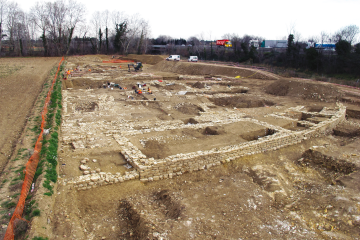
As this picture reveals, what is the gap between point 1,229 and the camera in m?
4.24

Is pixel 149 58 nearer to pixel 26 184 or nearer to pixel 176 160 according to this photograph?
pixel 176 160

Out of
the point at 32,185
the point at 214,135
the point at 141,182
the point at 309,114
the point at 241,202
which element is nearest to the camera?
the point at 32,185

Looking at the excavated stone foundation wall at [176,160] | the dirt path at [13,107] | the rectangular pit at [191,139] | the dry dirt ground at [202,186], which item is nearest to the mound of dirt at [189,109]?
the dry dirt ground at [202,186]

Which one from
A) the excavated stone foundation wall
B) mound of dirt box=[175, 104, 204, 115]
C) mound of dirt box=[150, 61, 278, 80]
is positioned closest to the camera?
the excavated stone foundation wall

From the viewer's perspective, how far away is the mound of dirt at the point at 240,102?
55.0 feet

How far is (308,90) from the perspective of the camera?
18.4m

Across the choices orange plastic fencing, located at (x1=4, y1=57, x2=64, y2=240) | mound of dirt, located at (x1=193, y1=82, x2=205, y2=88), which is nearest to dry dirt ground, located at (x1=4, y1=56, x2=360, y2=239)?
orange plastic fencing, located at (x1=4, y1=57, x2=64, y2=240)

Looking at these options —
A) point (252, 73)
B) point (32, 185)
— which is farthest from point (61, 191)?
point (252, 73)

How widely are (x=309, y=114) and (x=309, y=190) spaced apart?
8.06 m

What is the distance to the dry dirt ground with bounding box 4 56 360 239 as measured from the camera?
5.07 m

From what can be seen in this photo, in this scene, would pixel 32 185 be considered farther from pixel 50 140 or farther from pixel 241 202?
pixel 241 202

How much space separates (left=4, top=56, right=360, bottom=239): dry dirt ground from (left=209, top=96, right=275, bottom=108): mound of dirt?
2585 mm

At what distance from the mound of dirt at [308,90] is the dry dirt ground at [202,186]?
212 inches

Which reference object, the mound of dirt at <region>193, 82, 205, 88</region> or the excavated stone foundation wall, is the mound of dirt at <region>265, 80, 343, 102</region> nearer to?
the mound of dirt at <region>193, 82, 205, 88</region>
